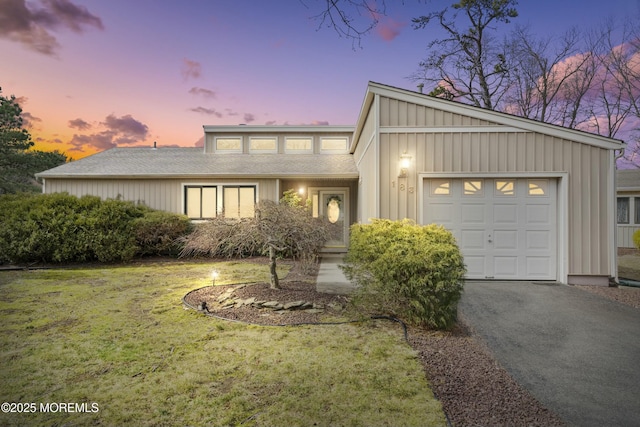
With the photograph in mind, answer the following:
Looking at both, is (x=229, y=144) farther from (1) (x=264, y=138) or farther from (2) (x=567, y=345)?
(2) (x=567, y=345)

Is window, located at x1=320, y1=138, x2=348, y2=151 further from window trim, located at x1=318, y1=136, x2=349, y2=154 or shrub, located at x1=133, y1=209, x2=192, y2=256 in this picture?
shrub, located at x1=133, y1=209, x2=192, y2=256

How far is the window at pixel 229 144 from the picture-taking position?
14.6m

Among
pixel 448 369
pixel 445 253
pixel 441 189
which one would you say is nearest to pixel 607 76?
pixel 441 189

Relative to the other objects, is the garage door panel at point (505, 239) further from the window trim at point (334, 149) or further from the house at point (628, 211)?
the house at point (628, 211)

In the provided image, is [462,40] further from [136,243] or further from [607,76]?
[136,243]

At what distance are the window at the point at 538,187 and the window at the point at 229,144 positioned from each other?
11904 millimetres

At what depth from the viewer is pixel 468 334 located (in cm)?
389

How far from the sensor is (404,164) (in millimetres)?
6562

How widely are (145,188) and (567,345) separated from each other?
13.0 m

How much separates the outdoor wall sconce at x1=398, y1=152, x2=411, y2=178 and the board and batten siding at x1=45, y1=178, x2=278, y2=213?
6.20m

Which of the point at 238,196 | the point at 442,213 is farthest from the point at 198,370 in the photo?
the point at 238,196

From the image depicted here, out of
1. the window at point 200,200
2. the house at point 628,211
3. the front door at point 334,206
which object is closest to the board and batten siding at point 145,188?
the window at point 200,200

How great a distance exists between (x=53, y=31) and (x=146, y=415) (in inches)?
421

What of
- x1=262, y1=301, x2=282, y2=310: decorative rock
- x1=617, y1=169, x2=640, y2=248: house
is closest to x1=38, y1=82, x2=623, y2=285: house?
x1=262, y1=301, x2=282, y2=310: decorative rock
